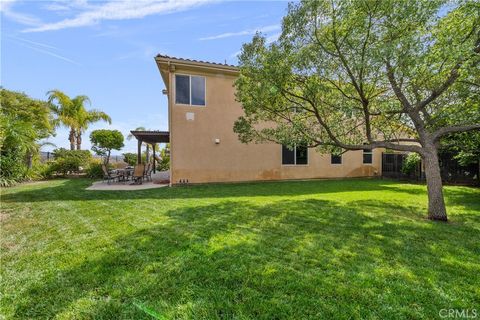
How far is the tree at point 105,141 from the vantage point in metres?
15.5

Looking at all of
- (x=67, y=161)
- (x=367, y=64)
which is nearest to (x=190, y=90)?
(x=367, y=64)

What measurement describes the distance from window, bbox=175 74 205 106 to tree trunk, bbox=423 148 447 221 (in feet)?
30.6

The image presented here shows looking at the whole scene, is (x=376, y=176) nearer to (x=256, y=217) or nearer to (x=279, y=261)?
(x=256, y=217)

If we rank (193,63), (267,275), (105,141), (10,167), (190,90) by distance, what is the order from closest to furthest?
(267,275)
(10,167)
(193,63)
(190,90)
(105,141)

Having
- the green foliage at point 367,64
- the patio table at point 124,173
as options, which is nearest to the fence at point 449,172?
the green foliage at point 367,64

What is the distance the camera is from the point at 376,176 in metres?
16.5

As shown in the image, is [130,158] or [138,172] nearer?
[138,172]

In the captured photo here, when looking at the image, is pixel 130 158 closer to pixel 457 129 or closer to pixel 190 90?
pixel 190 90

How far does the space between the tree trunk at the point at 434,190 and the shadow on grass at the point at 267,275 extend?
87 cm

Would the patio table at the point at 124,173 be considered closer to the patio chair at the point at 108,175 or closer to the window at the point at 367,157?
the patio chair at the point at 108,175

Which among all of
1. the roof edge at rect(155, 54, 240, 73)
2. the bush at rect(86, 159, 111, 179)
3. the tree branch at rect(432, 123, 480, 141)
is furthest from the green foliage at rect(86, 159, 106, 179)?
the tree branch at rect(432, 123, 480, 141)

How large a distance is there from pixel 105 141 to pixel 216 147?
827 cm

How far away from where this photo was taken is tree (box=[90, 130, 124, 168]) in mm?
15539

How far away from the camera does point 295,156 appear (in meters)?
14.3
